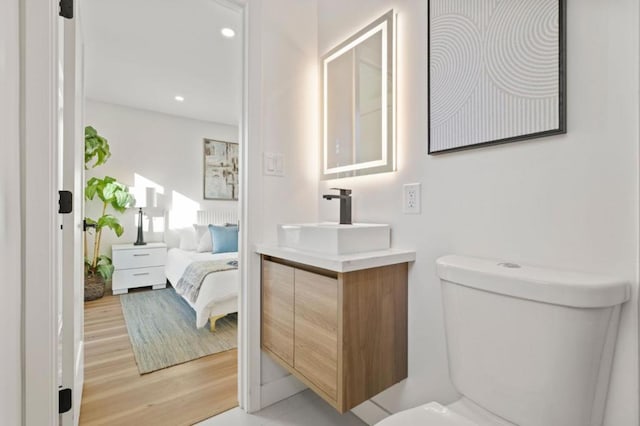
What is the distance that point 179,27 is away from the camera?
2314mm

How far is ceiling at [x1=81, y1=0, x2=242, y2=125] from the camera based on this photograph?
212 centimetres

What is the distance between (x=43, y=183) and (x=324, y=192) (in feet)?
4.02

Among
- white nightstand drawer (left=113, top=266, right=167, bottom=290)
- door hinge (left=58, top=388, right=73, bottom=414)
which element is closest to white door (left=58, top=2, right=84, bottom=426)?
door hinge (left=58, top=388, right=73, bottom=414)

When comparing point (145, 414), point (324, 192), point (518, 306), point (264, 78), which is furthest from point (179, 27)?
point (518, 306)

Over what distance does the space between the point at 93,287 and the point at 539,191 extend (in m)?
4.21

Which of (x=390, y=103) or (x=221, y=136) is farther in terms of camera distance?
(x=221, y=136)

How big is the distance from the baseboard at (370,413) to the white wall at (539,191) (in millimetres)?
48

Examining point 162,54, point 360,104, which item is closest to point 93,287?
point 162,54

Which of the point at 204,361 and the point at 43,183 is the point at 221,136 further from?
the point at 43,183

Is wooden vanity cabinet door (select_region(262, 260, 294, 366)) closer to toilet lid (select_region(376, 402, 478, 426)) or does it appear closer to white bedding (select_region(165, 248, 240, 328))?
toilet lid (select_region(376, 402, 478, 426))

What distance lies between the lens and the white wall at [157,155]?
3928 mm

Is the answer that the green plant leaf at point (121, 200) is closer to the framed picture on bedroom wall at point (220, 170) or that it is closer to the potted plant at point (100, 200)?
the potted plant at point (100, 200)

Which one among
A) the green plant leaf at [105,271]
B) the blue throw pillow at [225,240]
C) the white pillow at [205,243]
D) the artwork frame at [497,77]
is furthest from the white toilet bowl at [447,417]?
the green plant leaf at [105,271]

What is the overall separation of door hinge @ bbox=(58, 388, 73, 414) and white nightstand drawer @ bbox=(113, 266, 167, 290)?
2.87 m
